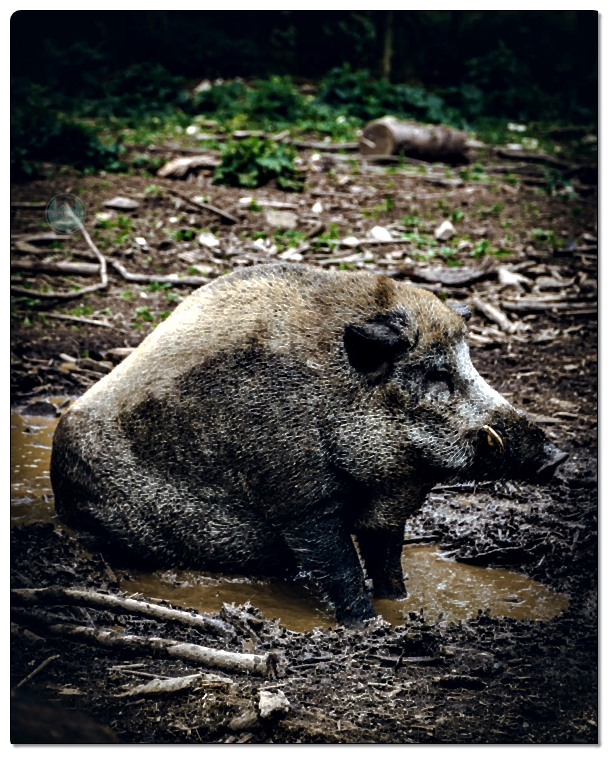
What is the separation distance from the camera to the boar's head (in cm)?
385

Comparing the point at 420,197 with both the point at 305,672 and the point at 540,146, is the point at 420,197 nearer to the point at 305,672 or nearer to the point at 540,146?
the point at 540,146

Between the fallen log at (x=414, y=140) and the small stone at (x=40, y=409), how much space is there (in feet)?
8.91

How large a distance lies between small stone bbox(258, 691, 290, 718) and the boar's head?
1028 mm

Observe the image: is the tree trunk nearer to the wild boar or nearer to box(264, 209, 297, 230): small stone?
the wild boar

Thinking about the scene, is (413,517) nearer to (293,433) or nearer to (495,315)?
(293,433)

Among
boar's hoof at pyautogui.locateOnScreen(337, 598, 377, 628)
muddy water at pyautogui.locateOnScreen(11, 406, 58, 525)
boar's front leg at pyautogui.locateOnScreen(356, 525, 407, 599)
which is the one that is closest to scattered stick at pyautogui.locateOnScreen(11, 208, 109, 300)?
muddy water at pyautogui.locateOnScreen(11, 406, 58, 525)

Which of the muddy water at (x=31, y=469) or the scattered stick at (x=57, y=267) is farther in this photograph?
the scattered stick at (x=57, y=267)

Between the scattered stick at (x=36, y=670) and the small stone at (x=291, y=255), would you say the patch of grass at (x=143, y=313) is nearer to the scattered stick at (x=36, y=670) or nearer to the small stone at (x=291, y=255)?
the small stone at (x=291, y=255)

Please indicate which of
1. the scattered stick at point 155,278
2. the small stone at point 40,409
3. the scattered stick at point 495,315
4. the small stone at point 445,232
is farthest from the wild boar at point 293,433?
the small stone at point 445,232

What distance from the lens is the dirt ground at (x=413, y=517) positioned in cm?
349

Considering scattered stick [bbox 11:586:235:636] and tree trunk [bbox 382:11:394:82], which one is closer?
scattered stick [bbox 11:586:235:636]

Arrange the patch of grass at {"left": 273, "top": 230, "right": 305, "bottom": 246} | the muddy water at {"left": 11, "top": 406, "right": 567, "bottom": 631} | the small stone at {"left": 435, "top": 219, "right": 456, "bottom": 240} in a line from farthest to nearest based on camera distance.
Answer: the small stone at {"left": 435, "top": 219, "right": 456, "bottom": 240} < the patch of grass at {"left": 273, "top": 230, "right": 305, "bottom": 246} < the muddy water at {"left": 11, "top": 406, "right": 567, "bottom": 631}

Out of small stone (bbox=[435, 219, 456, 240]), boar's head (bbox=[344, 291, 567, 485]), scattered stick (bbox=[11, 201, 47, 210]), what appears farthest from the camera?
small stone (bbox=[435, 219, 456, 240])

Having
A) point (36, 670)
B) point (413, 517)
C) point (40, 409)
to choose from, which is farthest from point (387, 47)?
point (36, 670)
